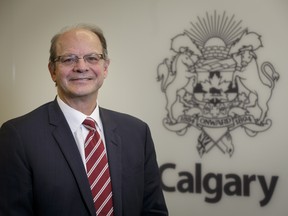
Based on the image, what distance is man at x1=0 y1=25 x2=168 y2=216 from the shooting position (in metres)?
1.06

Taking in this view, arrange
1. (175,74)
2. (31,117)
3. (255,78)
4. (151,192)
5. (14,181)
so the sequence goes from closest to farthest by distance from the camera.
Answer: (14,181)
(31,117)
(151,192)
(255,78)
(175,74)

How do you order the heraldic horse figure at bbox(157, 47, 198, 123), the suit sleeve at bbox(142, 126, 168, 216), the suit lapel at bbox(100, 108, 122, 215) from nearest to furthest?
the suit lapel at bbox(100, 108, 122, 215)
the suit sleeve at bbox(142, 126, 168, 216)
the heraldic horse figure at bbox(157, 47, 198, 123)

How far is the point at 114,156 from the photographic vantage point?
3.93 ft

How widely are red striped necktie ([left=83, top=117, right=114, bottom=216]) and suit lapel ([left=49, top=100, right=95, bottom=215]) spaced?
0.04m

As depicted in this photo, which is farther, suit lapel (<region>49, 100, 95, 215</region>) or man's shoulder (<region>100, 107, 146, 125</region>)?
man's shoulder (<region>100, 107, 146, 125</region>)

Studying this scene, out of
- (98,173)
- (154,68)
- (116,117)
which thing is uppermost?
(154,68)

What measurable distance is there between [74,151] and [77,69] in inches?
10.5

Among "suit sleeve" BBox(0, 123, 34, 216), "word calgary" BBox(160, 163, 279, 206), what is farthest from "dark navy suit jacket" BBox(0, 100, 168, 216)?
"word calgary" BBox(160, 163, 279, 206)

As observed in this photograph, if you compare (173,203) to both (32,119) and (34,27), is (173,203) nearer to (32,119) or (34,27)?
(32,119)

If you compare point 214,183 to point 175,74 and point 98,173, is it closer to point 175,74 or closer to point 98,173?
point 175,74

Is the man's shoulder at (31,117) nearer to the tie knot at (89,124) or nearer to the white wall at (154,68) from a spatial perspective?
the tie knot at (89,124)

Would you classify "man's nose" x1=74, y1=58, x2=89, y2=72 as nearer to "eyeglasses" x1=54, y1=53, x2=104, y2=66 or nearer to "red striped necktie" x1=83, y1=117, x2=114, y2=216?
"eyeglasses" x1=54, y1=53, x2=104, y2=66

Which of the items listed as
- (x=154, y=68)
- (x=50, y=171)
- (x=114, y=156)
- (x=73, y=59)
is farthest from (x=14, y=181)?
(x=154, y=68)

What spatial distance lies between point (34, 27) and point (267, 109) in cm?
144
